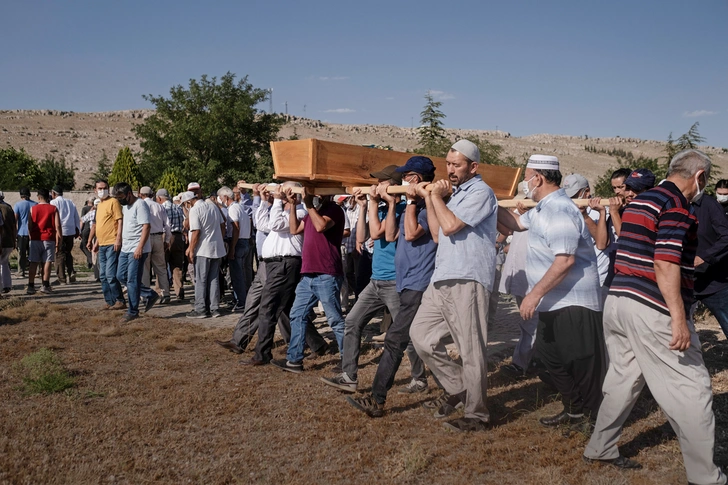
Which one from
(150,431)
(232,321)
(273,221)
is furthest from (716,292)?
(232,321)

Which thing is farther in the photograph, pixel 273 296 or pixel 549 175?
pixel 273 296

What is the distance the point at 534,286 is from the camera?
4559mm

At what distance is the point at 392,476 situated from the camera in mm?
4027

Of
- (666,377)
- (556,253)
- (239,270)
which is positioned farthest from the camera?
(239,270)

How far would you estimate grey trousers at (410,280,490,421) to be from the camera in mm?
4680

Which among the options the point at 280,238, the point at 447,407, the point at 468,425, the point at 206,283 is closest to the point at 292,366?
the point at 280,238

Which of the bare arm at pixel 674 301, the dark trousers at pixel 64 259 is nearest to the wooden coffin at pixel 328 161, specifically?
the bare arm at pixel 674 301

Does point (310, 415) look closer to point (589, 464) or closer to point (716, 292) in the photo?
point (589, 464)

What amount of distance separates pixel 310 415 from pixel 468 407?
1296mm

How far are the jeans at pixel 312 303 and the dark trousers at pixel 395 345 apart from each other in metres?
1.09

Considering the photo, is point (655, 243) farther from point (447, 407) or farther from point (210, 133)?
point (210, 133)

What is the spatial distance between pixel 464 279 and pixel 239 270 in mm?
6411

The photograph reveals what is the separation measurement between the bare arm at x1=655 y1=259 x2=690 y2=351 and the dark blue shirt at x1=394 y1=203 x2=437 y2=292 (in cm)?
202

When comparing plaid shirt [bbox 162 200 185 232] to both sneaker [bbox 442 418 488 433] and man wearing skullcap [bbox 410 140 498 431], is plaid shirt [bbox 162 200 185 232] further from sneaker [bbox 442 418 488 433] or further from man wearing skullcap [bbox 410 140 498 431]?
sneaker [bbox 442 418 488 433]
